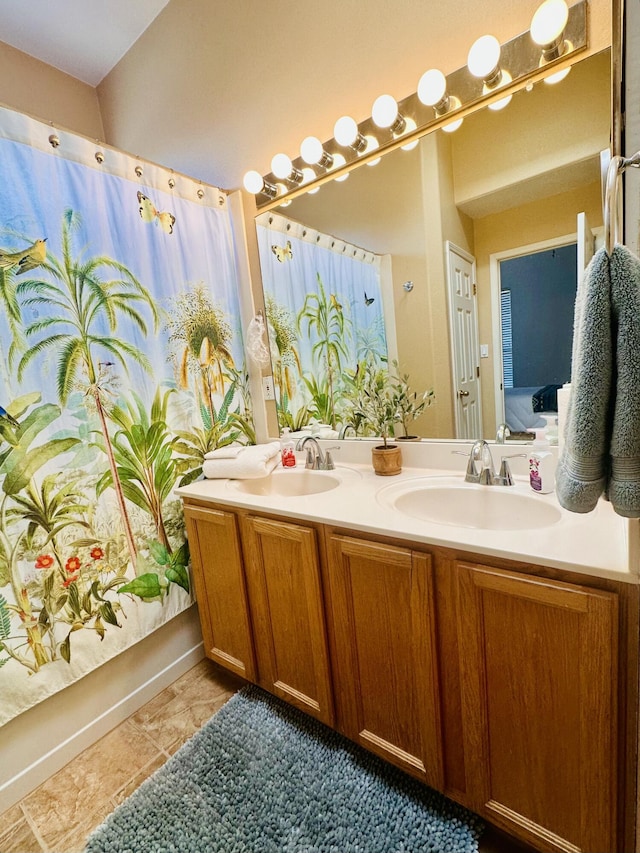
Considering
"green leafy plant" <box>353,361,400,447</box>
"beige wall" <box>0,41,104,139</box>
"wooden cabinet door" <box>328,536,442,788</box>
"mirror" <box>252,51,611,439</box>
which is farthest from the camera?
"beige wall" <box>0,41,104,139</box>

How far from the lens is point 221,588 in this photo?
1.49m

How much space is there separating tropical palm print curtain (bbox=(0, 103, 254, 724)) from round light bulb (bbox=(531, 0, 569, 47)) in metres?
1.27

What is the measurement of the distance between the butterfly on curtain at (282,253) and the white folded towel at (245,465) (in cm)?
87

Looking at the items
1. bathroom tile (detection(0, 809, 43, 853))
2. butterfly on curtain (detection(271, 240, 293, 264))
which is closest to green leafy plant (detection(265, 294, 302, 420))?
butterfly on curtain (detection(271, 240, 293, 264))

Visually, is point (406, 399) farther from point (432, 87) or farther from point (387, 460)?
point (432, 87)

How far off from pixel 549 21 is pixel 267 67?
102 cm

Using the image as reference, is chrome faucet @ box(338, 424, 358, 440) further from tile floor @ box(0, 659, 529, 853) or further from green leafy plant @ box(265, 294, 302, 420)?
tile floor @ box(0, 659, 529, 853)

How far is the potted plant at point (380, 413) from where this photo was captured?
1.40 meters

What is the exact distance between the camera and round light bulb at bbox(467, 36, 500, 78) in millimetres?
1068

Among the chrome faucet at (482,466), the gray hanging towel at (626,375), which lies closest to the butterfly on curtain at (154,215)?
the chrome faucet at (482,466)

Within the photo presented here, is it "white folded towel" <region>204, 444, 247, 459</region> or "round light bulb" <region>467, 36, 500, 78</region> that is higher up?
"round light bulb" <region>467, 36, 500, 78</region>

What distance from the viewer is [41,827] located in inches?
45.2

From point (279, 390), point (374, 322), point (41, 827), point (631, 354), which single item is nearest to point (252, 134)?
point (374, 322)

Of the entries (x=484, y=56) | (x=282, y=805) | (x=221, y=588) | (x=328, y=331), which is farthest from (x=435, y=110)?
(x=282, y=805)
